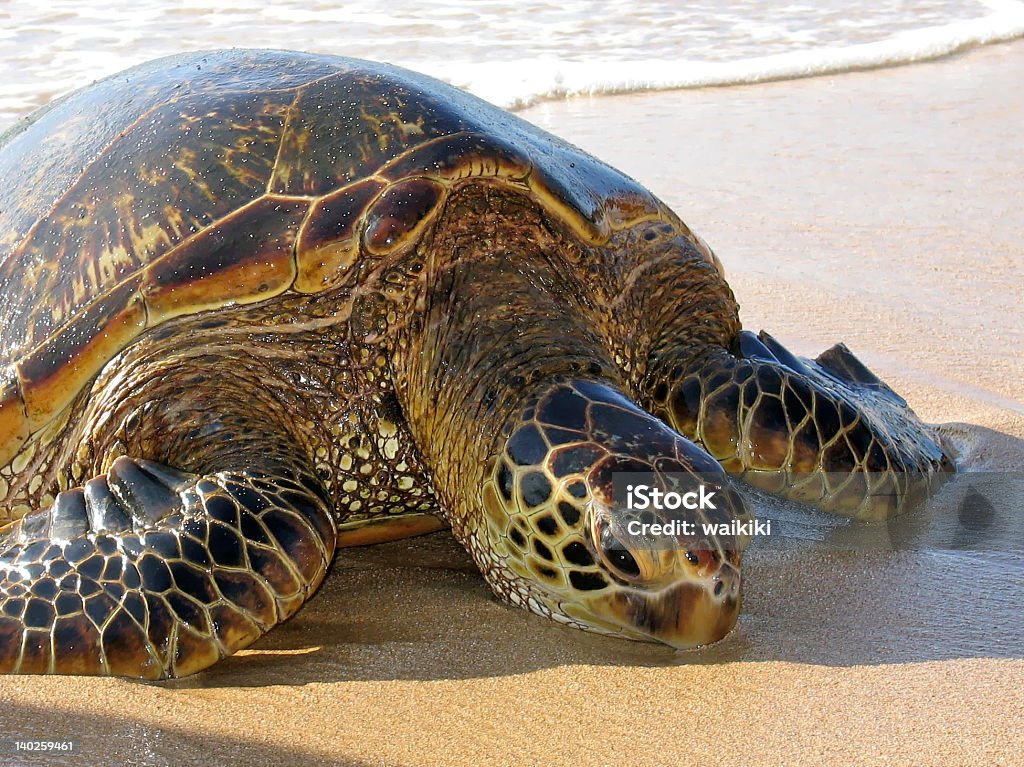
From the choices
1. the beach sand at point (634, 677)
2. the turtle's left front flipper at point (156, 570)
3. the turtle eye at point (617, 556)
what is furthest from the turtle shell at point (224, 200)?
the turtle eye at point (617, 556)

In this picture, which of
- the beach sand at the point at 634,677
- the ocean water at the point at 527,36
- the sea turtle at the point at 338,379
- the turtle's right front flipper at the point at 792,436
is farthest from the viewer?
the ocean water at the point at 527,36

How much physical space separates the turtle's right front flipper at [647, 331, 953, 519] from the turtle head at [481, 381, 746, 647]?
2.71 ft

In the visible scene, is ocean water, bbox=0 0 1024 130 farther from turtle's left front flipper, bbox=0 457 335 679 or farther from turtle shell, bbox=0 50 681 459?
turtle's left front flipper, bbox=0 457 335 679

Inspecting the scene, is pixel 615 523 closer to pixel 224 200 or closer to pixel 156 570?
pixel 156 570

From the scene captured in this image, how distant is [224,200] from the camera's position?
138 inches

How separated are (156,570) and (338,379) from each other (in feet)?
2.85

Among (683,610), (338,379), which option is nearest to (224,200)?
(338,379)

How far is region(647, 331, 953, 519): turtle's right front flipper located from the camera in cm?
384

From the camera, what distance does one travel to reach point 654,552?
2.85 m

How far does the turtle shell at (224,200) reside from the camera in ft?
11.2

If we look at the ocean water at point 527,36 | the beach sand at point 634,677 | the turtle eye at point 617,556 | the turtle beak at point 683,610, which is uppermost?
the ocean water at point 527,36

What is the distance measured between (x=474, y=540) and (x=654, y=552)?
0.62m

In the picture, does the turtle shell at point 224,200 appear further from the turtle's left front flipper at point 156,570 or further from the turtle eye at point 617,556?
the turtle eye at point 617,556

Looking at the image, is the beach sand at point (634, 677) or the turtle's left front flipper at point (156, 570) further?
the turtle's left front flipper at point (156, 570)
